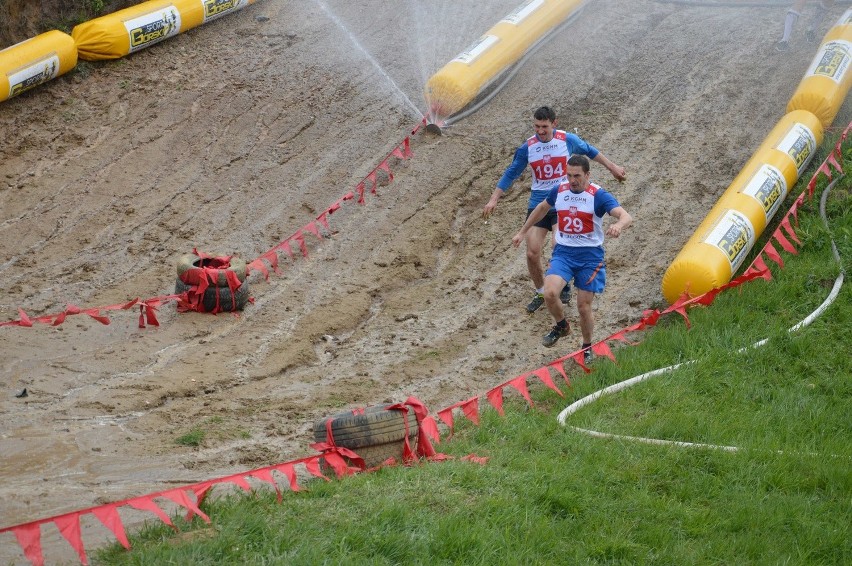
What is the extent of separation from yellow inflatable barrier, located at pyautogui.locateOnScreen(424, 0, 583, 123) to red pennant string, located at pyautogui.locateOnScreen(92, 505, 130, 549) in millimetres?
10494

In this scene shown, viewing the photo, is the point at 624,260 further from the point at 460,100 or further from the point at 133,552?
the point at 133,552

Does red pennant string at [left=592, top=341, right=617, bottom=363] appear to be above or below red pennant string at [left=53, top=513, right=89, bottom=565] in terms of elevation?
below

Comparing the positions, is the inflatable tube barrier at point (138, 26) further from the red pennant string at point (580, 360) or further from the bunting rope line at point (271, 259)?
the red pennant string at point (580, 360)

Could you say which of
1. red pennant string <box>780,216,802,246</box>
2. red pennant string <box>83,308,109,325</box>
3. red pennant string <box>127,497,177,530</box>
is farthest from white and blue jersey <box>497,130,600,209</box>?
red pennant string <box>127,497,177,530</box>

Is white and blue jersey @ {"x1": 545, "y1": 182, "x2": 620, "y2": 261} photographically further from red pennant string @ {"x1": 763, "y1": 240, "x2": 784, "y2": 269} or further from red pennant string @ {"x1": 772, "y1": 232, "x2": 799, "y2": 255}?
red pennant string @ {"x1": 772, "y1": 232, "x2": 799, "y2": 255}

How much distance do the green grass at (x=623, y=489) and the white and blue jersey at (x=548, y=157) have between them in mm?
2550

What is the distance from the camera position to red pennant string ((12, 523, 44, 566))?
521 cm

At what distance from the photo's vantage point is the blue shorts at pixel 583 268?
31.2 ft

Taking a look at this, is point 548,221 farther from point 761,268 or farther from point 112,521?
point 112,521

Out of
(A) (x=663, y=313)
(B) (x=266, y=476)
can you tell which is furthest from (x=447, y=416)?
(A) (x=663, y=313)

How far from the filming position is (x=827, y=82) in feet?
44.3

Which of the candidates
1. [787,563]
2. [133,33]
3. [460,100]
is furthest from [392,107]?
[787,563]

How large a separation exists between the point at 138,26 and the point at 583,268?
9864 mm

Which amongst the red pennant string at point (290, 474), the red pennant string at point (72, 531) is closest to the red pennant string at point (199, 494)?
the red pennant string at point (290, 474)
